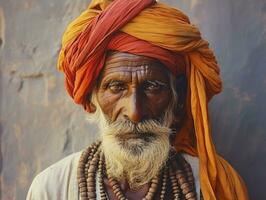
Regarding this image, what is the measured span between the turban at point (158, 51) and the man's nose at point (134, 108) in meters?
0.14

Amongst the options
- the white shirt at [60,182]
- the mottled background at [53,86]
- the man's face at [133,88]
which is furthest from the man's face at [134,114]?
the mottled background at [53,86]

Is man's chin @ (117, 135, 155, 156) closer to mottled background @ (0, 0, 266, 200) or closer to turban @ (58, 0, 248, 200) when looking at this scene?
turban @ (58, 0, 248, 200)

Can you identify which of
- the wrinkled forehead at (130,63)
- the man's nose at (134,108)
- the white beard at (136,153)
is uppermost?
the wrinkled forehead at (130,63)

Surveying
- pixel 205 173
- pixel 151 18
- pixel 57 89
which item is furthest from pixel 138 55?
pixel 57 89

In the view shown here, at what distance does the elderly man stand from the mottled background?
34 centimetres

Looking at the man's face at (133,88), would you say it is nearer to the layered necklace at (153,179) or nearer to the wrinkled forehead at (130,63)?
the wrinkled forehead at (130,63)

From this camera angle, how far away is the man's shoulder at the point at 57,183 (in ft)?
9.04

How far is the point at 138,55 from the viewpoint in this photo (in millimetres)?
2711

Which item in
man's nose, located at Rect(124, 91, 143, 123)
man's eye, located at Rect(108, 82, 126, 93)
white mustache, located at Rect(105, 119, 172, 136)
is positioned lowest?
white mustache, located at Rect(105, 119, 172, 136)

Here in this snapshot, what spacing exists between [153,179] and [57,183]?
0.32m

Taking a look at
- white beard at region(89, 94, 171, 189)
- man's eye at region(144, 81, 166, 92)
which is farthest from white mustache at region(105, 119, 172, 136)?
man's eye at region(144, 81, 166, 92)

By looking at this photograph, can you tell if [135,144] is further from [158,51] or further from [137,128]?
[158,51]

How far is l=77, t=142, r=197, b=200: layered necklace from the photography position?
2.73 metres

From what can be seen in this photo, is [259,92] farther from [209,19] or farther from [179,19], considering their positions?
[179,19]
